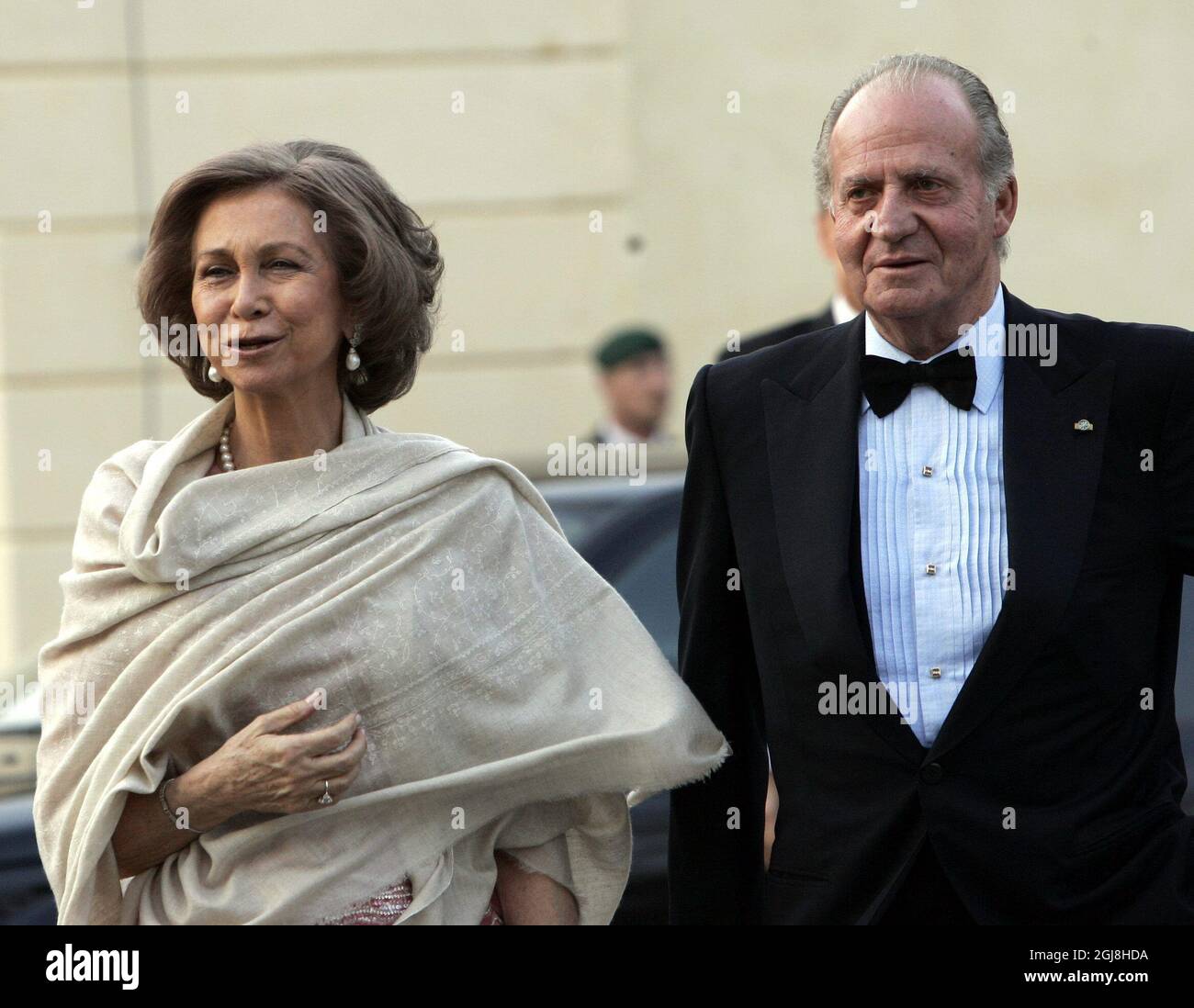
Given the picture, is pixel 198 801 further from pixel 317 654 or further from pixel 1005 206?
pixel 1005 206

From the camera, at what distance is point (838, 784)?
3.00 m

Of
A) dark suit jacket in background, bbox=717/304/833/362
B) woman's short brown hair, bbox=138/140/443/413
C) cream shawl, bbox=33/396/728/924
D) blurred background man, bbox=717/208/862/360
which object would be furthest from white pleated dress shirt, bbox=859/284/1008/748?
blurred background man, bbox=717/208/862/360

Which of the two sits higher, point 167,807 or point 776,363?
point 776,363

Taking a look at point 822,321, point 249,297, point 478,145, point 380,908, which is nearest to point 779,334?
point 822,321

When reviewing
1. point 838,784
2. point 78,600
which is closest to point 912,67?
point 838,784

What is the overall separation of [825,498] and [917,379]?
0.83ft

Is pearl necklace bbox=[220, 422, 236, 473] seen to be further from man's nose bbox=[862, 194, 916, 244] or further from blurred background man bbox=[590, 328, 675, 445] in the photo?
blurred background man bbox=[590, 328, 675, 445]

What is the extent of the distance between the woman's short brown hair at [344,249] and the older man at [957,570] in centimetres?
65

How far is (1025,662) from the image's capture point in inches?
113

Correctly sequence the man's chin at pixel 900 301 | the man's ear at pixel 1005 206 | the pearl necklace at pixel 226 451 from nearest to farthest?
the man's chin at pixel 900 301
the man's ear at pixel 1005 206
the pearl necklace at pixel 226 451

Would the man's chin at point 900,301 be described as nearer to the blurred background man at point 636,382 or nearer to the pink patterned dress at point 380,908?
the pink patterned dress at point 380,908

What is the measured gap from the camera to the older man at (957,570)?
289 centimetres

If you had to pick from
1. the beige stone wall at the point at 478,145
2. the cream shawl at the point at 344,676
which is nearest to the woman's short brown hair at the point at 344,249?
the cream shawl at the point at 344,676
